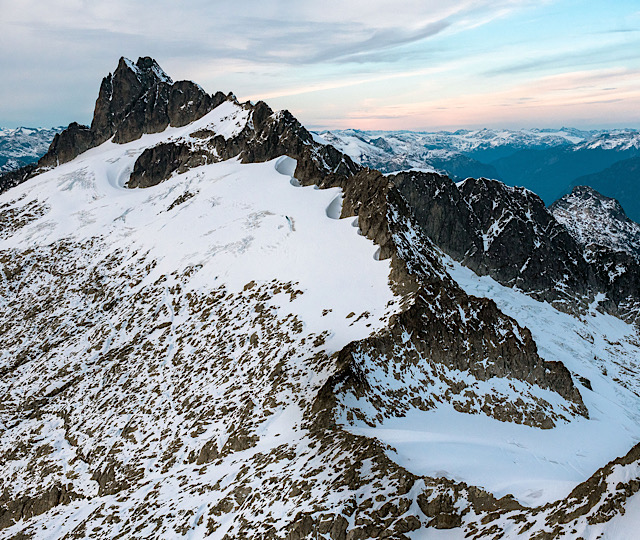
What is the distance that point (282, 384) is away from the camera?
107 ft

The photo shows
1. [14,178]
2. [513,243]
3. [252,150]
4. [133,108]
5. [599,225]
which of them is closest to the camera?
[252,150]

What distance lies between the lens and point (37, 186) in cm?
10656

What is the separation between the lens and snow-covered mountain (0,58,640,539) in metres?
20.9

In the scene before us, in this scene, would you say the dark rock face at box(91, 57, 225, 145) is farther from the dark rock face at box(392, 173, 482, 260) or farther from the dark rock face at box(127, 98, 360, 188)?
the dark rock face at box(392, 173, 482, 260)

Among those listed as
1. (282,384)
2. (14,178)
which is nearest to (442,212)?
(282,384)

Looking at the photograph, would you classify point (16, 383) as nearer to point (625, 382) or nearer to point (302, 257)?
point (302, 257)

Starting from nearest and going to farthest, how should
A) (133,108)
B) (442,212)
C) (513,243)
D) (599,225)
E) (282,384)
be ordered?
1. (282,384)
2. (513,243)
3. (442,212)
4. (133,108)
5. (599,225)

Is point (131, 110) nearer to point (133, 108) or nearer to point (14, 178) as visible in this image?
point (133, 108)

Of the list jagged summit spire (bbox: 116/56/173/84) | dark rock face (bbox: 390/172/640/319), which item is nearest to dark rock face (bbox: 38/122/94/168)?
jagged summit spire (bbox: 116/56/173/84)

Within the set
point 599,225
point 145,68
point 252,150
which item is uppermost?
point 145,68

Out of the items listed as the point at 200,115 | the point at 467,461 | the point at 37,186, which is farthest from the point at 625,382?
the point at 37,186

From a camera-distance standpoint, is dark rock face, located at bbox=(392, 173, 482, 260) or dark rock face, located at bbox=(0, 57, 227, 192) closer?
dark rock face, located at bbox=(392, 173, 482, 260)

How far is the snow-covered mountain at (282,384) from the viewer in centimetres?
2086

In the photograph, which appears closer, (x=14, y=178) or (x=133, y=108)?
(x=133, y=108)
